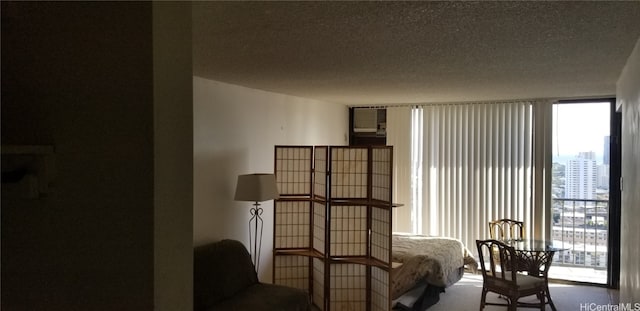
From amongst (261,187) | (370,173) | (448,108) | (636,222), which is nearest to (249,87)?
(261,187)

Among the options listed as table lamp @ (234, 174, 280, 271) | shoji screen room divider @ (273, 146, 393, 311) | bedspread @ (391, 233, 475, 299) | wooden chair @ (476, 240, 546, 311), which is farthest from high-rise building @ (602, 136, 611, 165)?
table lamp @ (234, 174, 280, 271)

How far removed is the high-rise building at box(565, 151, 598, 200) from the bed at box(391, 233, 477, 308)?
1.72 metres

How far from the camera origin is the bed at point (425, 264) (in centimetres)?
461

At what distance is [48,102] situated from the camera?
1197mm

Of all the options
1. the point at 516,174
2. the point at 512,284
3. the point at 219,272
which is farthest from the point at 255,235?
the point at 516,174

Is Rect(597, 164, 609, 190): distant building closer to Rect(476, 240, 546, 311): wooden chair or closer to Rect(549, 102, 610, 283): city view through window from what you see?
Rect(549, 102, 610, 283): city view through window

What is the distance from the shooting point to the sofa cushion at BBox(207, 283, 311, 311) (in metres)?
3.54

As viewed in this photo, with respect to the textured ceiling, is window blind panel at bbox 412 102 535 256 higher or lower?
lower

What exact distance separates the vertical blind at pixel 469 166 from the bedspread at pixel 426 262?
75 cm

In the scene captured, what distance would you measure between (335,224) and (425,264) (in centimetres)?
112

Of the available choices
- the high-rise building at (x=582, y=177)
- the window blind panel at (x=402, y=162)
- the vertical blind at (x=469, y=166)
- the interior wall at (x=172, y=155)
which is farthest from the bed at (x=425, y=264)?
the interior wall at (x=172, y=155)

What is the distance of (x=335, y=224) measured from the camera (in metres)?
4.32

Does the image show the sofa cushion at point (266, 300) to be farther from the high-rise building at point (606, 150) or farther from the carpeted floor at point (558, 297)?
the high-rise building at point (606, 150)

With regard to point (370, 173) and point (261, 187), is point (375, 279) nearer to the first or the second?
point (370, 173)
